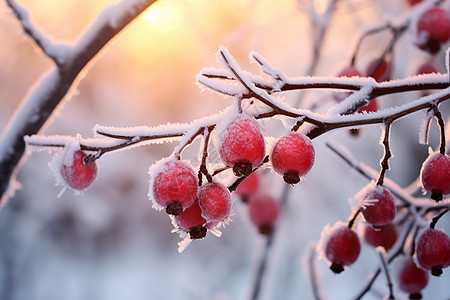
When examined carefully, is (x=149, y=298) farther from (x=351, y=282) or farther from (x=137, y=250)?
(x=351, y=282)

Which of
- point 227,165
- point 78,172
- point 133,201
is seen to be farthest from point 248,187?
point 133,201

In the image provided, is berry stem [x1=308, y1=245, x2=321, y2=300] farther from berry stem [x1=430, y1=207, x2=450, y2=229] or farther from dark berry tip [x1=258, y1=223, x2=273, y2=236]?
berry stem [x1=430, y1=207, x2=450, y2=229]

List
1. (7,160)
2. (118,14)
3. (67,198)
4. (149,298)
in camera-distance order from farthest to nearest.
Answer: (149,298), (67,198), (7,160), (118,14)

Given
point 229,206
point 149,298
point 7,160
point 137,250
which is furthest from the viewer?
point 137,250

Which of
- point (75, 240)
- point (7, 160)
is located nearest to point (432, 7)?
point (7, 160)

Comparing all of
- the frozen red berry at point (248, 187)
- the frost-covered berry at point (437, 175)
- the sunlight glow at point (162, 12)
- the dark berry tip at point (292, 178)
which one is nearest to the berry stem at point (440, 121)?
the frost-covered berry at point (437, 175)

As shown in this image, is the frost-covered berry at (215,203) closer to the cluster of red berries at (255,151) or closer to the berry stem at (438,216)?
the cluster of red berries at (255,151)
